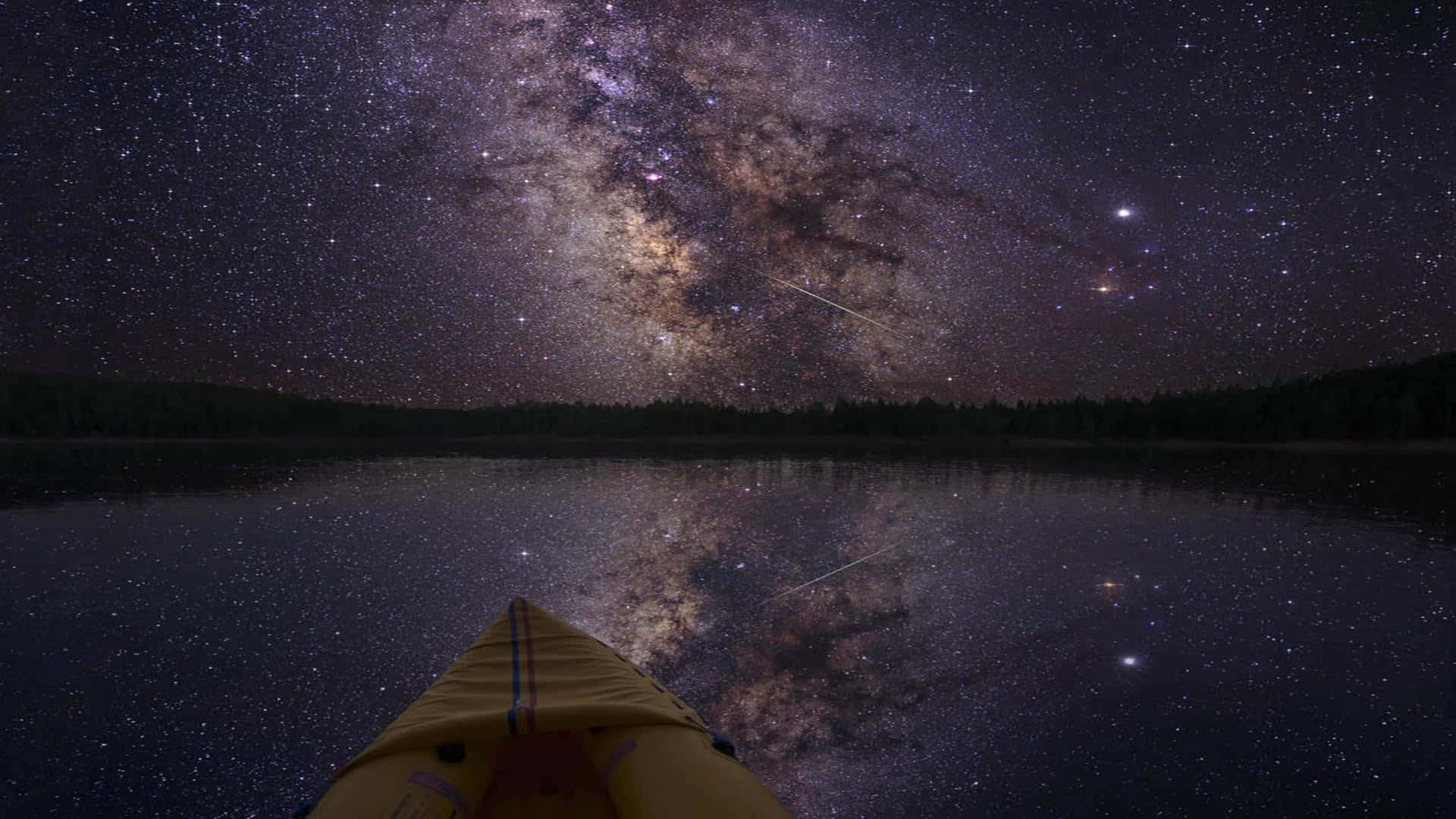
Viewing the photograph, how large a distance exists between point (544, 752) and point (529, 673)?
472mm

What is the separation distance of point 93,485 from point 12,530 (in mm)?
9618

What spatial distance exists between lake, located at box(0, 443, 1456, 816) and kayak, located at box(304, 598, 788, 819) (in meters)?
1.26

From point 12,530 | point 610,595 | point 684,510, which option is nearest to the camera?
point 610,595

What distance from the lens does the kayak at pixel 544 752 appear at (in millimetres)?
3131

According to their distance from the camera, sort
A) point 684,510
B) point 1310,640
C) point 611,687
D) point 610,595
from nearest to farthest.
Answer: point 611,687 < point 1310,640 < point 610,595 < point 684,510

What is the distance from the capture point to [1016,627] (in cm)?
800

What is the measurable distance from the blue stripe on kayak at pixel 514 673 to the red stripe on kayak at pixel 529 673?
0.04 meters

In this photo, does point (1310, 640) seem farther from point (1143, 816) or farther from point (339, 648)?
point (339, 648)

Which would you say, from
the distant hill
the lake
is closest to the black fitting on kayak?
the lake

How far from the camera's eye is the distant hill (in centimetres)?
6191

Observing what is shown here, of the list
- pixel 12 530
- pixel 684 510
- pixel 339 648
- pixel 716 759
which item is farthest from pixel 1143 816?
pixel 12 530

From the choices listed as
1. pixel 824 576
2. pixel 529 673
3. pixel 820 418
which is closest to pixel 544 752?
pixel 529 673

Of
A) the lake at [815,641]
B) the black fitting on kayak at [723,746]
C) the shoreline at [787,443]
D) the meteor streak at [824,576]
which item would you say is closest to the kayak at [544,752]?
the black fitting on kayak at [723,746]

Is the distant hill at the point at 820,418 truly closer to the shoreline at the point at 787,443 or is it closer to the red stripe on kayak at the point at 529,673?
the shoreline at the point at 787,443
